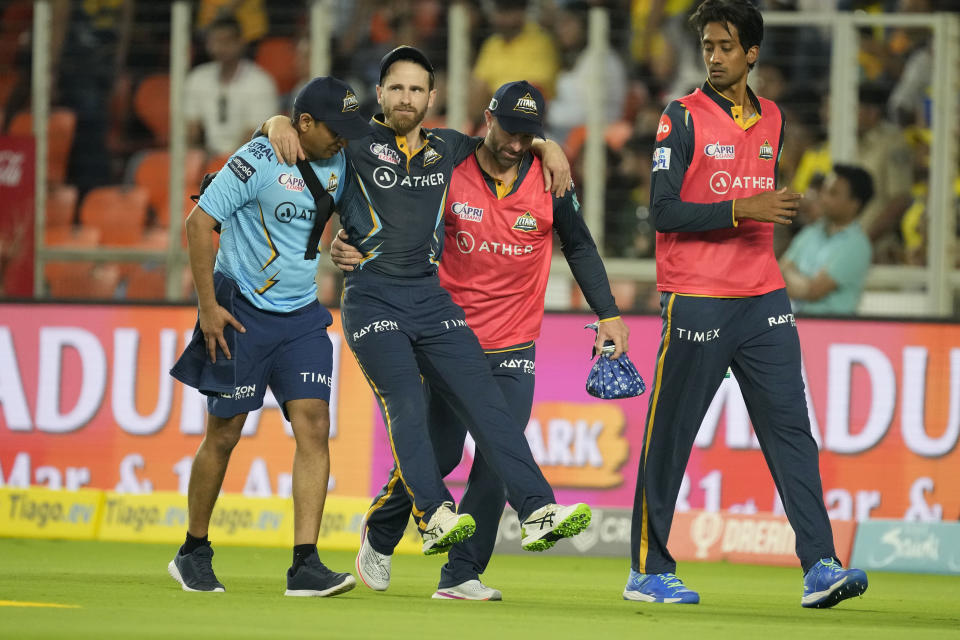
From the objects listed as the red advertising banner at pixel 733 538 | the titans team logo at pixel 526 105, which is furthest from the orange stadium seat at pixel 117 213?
the titans team logo at pixel 526 105

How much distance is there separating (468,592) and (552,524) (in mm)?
866

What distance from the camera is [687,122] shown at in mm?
6637

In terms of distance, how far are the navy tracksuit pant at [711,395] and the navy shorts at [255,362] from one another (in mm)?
1456

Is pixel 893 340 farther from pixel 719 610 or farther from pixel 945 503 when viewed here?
pixel 719 610

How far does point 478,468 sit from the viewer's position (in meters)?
6.81

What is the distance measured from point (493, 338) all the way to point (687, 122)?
4.08 feet

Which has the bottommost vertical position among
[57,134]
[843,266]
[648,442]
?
[648,442]

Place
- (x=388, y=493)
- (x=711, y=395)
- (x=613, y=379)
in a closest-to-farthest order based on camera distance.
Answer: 1. (x=711, y=395)
2. (x=613, y=379)
3. (x=388, y=493)

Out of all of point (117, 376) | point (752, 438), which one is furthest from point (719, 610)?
point (117, 376)

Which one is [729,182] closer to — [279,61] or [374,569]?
[374,569]

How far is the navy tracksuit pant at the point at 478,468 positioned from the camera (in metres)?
6.73

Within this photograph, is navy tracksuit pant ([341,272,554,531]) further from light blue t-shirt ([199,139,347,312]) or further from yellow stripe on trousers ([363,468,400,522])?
yellow stripe on trousers ([363,468,400,522])

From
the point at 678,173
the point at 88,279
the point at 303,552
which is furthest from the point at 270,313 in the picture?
the point at 88,279

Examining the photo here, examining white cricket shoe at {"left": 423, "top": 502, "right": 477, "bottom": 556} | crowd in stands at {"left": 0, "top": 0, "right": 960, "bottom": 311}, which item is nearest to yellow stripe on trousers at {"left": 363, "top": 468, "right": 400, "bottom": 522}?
white cricket shoe at {"left": 423, "top": 502, "right": 477, "bottom": 556}
